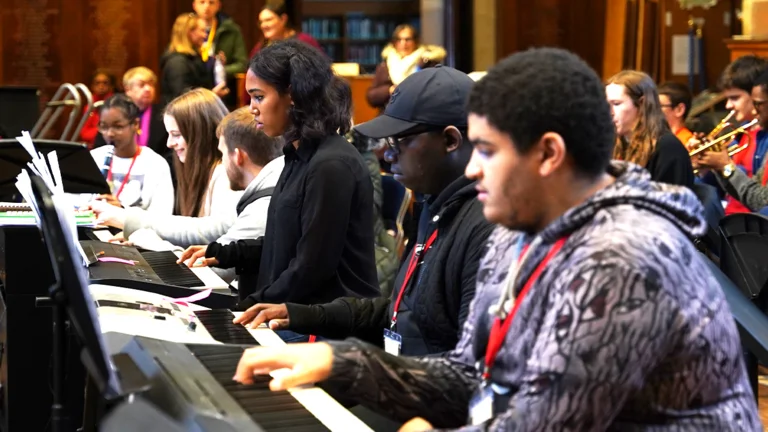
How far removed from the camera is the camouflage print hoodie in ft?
4.84

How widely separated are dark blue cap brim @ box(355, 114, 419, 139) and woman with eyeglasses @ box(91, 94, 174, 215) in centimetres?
291

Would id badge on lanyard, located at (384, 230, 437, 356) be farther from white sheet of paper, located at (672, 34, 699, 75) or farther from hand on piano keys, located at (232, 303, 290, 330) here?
white sheet of paper, located at (672, 34, 699, 75)

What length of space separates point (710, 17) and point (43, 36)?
6.43 meters

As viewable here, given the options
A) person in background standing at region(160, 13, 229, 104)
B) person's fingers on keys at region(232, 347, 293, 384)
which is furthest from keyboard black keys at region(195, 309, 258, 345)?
person in background standing at region(160, 13, 229, 104)

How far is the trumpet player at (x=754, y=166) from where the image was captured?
532cm

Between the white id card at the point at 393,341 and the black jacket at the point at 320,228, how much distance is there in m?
0.62

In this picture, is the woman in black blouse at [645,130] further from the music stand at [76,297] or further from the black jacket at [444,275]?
the music stand at [76,297]

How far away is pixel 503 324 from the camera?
1684 mm

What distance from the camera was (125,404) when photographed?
161cm

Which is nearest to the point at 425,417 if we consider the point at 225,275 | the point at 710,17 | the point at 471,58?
the point at 225,275

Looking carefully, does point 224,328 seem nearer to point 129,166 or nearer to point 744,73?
point 129,166

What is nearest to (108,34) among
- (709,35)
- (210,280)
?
(709,35)

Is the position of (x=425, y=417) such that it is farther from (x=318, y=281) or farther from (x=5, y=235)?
(x=5, y=235)

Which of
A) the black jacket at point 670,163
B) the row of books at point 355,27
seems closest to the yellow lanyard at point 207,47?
the black jacket at point 670,163
